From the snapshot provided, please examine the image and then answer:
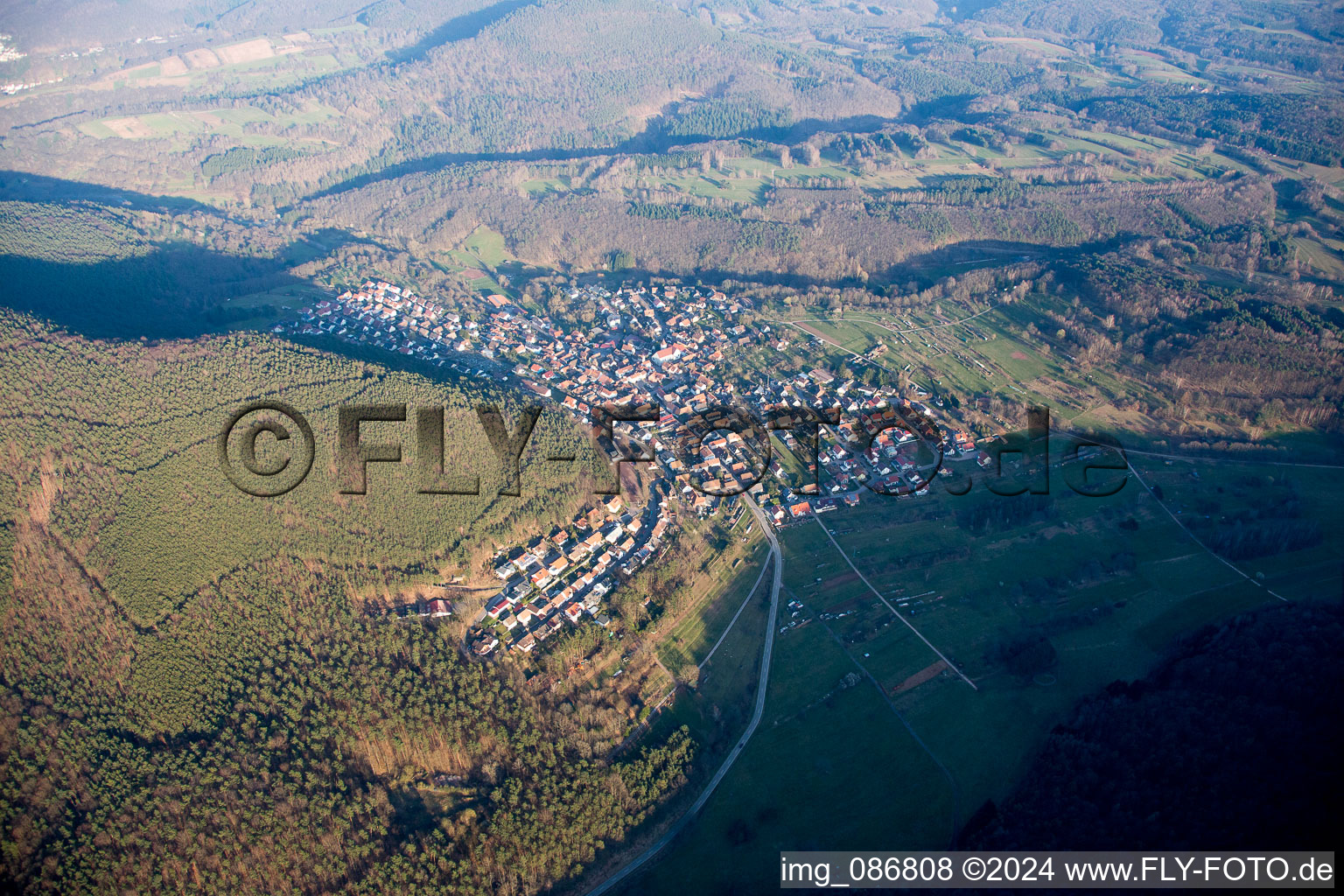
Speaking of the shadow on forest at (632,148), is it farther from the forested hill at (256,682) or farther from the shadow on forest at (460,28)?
the forested hill at (256,682)

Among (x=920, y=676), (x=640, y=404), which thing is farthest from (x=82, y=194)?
(x=920, y=676)

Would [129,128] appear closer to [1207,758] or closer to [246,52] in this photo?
[246,52]

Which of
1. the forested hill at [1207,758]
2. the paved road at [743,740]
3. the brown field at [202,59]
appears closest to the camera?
the forested hill at [1207,758]

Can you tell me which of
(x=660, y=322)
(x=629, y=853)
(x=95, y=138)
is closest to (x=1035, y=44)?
(x=660, y=322)

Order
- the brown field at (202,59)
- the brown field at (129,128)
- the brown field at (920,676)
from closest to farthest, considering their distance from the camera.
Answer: the brown field at (920,676) → the brown field at (129,128) → the brown field at (202,59)

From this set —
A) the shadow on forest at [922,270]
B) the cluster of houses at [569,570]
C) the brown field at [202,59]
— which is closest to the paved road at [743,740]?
the cluster of houses at [569,570]

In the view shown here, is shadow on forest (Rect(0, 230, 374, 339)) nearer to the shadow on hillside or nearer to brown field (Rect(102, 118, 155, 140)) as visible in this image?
the shadow on hillside
